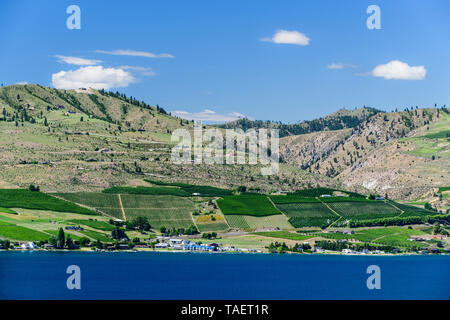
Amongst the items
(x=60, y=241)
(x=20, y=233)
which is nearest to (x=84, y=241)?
(x=60, y=241)

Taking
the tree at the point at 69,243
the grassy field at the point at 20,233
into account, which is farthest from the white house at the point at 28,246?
the tree at the point at 69,243

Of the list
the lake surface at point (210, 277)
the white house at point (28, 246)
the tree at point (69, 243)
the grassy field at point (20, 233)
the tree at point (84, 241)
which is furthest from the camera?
the tree at point (84, 241)

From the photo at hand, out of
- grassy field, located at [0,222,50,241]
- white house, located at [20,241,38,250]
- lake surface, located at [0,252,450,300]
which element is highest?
grassy field, located at [0,222,50,241]

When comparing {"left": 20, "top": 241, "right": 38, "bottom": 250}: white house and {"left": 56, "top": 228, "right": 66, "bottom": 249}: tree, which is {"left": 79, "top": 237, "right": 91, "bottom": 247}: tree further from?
{"left": 20, "top": 241, "right": 38, "bottom": 250}: white house

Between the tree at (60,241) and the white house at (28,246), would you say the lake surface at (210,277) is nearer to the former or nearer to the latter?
the tree at (60,241)

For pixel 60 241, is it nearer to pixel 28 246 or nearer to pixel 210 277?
pixel 28 246

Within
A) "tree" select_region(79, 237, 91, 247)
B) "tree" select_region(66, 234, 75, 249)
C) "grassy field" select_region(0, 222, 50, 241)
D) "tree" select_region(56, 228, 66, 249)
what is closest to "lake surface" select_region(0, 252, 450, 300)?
"tree" select_region(56, 228, 66, 249)
